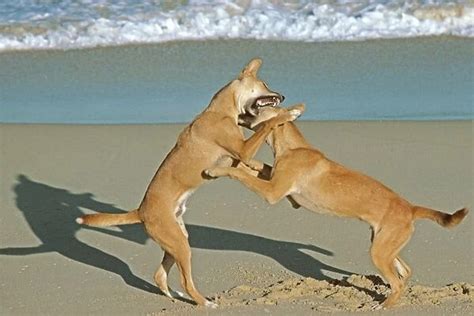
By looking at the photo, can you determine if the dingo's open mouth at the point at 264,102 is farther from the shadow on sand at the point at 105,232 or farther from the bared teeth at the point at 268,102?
the shadow on sand at the point at 105,232

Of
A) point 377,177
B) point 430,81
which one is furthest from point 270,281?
point 430,81

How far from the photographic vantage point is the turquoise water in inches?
450

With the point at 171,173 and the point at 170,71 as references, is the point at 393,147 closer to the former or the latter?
the point at 171,173

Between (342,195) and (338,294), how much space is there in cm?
62

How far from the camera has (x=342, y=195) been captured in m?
6.80

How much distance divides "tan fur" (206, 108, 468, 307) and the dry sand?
34 centimetres

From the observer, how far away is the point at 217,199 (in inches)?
346

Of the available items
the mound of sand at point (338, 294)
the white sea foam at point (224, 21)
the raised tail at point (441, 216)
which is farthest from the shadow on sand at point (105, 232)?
the white sea foam at point (224, 21)

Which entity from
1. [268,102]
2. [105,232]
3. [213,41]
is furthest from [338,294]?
[213,41]

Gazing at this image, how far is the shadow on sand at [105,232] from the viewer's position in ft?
24.6

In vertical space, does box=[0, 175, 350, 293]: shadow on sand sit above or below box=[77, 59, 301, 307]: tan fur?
below

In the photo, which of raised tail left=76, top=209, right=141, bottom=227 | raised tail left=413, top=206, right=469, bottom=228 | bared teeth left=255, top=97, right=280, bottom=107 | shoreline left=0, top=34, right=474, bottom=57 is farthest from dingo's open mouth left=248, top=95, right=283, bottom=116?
shoreline left=0, top=34, right=474, bottom=57

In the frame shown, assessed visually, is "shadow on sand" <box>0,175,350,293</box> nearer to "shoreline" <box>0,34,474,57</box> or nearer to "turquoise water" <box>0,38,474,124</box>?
"turquoise water" <box>0,38,474,124</box>

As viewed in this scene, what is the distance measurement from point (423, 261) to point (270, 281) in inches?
42.7
